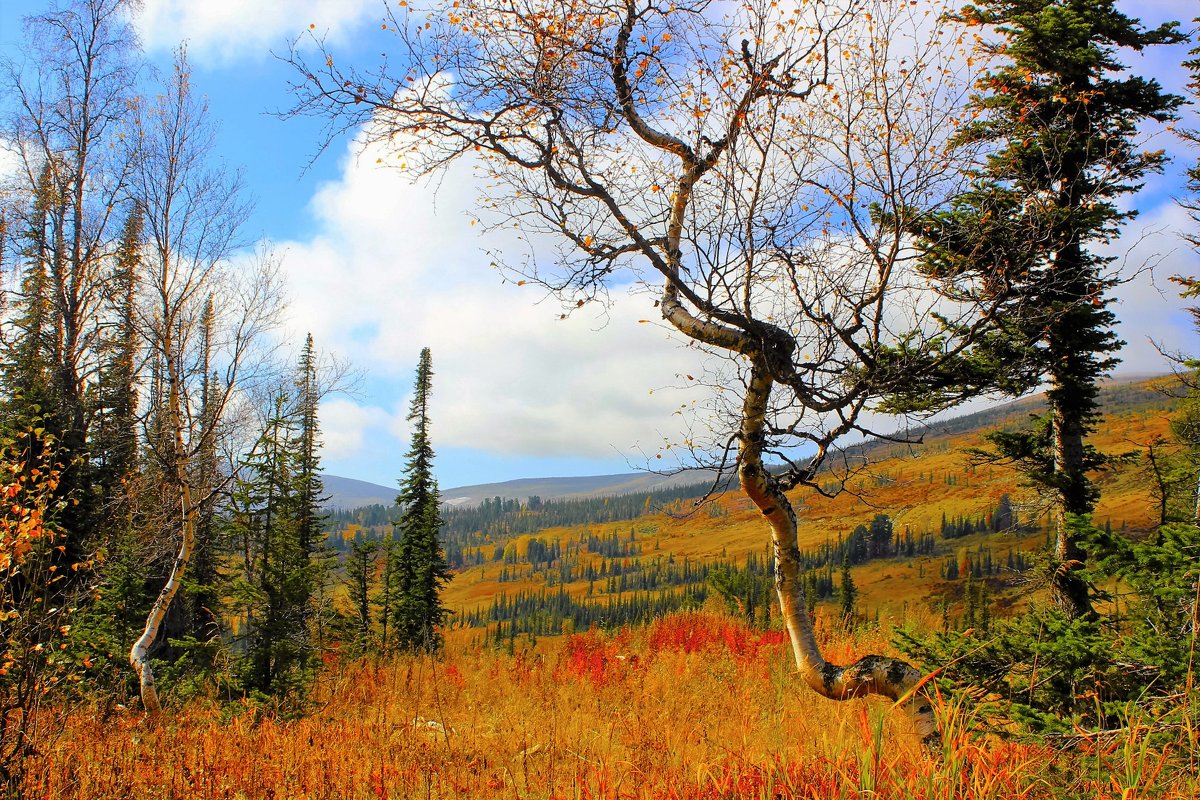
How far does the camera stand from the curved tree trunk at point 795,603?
4.75 m

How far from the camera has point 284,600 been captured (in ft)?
28.1

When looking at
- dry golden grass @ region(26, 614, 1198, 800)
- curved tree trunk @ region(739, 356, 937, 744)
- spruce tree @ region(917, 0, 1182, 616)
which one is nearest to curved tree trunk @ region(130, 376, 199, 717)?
dry golden grass @ region(26, 614, 1198, 800)

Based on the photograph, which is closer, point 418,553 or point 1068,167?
point 1068,167

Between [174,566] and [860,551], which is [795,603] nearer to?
[174,566]

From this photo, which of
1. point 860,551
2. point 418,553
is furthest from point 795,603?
point 860,551

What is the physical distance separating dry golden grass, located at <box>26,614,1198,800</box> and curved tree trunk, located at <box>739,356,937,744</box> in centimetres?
29

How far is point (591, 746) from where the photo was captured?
17.9 feet

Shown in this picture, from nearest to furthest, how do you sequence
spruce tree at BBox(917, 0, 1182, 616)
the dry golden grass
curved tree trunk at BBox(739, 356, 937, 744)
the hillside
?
1. the dry golden grass
2. curved tree trunk at BBox(739, 356, 937, 744)
3. spruce tree at BBox(917, 0, 1182, 616)
4. the hillside

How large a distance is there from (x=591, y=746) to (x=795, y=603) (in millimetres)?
2175

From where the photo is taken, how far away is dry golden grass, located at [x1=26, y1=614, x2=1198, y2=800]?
138 inches

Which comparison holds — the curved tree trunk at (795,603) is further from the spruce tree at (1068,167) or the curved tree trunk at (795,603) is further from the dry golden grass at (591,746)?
the spruce tree at (1068,167)

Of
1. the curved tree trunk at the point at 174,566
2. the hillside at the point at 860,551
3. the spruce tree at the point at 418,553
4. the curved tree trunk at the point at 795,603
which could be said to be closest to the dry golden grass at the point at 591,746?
the curved tree trunk at the point at 795,603

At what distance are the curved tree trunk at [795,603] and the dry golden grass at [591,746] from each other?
289 millimetres

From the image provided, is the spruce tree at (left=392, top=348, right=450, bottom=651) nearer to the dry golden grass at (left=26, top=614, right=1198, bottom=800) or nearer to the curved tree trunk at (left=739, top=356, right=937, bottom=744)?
the dry golden grass at (left=26, top=614, right=1198, bottom=800)
